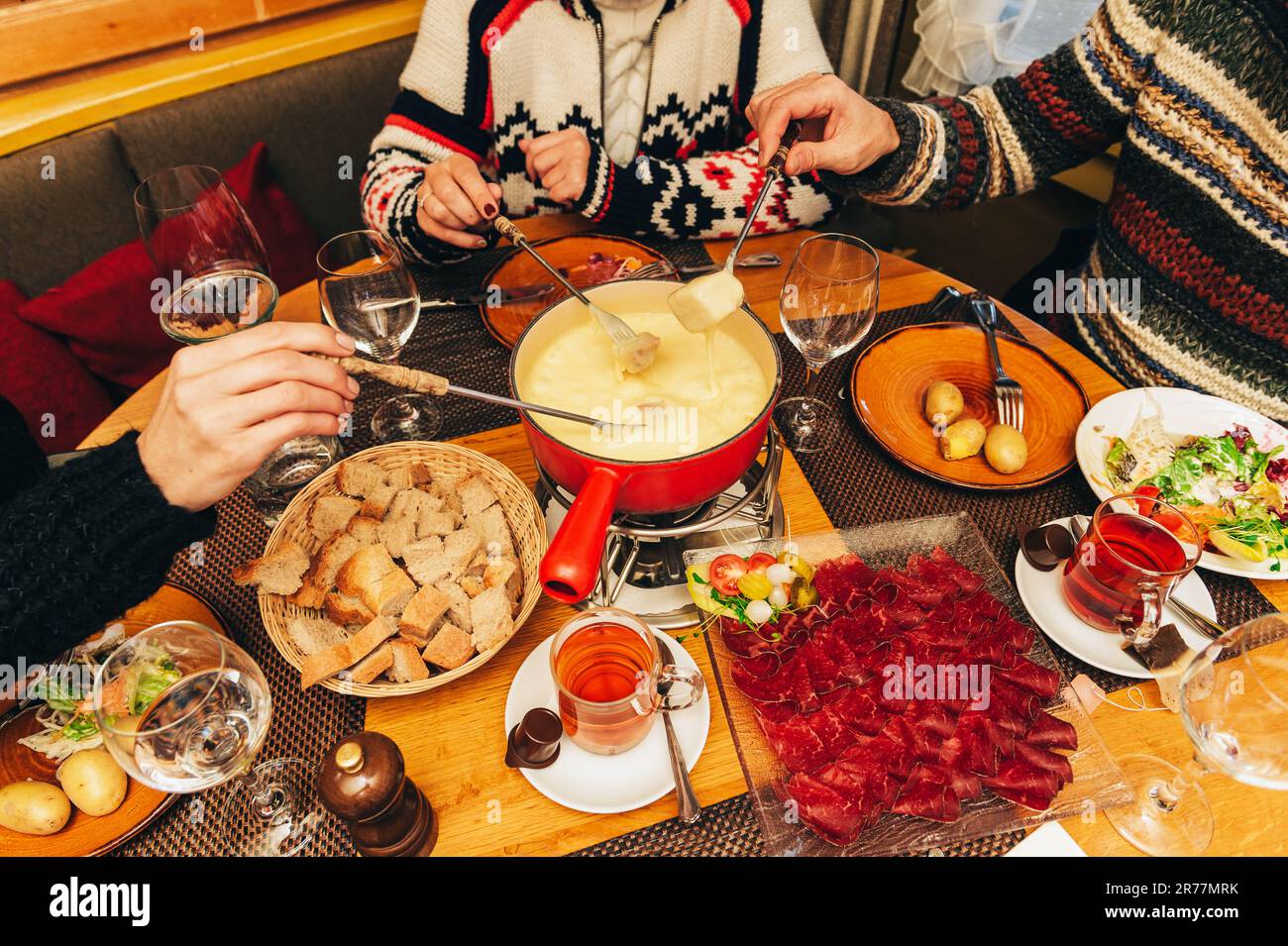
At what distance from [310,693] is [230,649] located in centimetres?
18

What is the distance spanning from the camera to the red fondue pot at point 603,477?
2.64 feet

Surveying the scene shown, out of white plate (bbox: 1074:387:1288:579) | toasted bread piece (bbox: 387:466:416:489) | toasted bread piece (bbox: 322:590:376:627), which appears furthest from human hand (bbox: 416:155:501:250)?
white plate (bbox: 1074:387:1288:579)

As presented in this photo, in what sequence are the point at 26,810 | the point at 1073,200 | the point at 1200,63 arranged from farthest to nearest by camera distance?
the point at 1073,200 → the point at 1200,63 → the point at 26,810

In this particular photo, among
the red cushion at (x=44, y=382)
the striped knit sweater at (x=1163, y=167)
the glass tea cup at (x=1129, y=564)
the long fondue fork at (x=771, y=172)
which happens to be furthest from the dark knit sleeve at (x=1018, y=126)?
the red cushion at (x=44, y=382)

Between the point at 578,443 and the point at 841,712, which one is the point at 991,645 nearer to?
the point at 841,712

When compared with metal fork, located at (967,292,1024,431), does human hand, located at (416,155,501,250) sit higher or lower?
higher

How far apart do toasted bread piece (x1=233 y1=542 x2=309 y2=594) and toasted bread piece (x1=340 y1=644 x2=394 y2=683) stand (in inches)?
5.9

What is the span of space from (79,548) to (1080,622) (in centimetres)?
131

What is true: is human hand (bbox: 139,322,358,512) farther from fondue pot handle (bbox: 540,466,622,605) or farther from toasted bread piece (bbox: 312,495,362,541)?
fondue pot handle (bbox: 540,466,622,605)

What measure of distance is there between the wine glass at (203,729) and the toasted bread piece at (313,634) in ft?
0.36

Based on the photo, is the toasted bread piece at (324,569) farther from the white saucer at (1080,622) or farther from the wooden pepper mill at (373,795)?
the white saucer at (1080,622)

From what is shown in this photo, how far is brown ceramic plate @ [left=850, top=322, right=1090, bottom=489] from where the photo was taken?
4.20 ft
